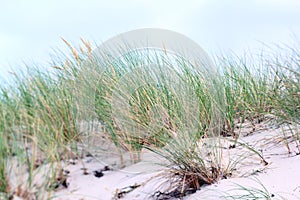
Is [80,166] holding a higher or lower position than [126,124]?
lower

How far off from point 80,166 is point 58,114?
1.09 feet

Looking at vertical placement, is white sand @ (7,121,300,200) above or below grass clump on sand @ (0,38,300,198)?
below

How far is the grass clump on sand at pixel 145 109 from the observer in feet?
7.39

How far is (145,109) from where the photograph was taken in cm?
308

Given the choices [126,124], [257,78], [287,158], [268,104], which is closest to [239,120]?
[268,104]

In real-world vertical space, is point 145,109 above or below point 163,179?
above

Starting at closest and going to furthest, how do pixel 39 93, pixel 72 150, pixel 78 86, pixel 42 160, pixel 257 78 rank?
pixel 42 160 < pixel 72 150 < pixel 39 93 < pixel 78 86 < pixel 257 78

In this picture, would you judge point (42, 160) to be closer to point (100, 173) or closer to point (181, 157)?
point (100, 173)

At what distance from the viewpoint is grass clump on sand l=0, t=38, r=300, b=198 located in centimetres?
225

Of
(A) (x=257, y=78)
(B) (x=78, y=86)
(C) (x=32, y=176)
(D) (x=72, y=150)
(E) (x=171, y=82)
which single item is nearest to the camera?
(C) (x=32, y=176)

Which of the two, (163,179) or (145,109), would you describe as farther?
(145,109)

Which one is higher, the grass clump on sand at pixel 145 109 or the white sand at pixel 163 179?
the grass clump on sand at pixel 145 109

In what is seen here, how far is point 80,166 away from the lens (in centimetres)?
255

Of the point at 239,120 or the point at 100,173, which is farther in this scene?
the point at 239,120
